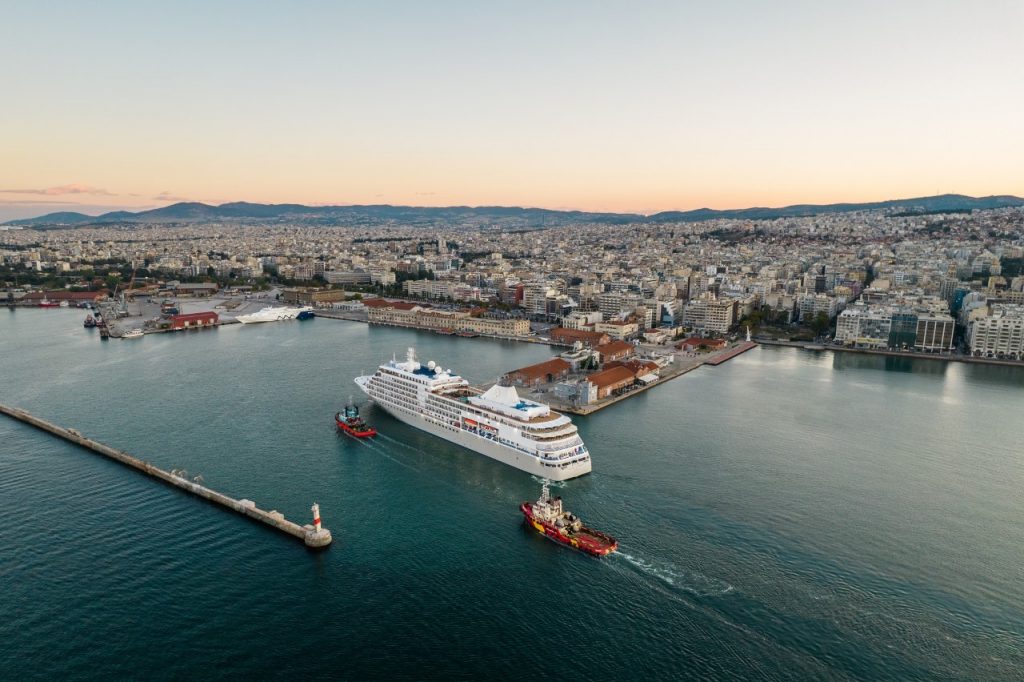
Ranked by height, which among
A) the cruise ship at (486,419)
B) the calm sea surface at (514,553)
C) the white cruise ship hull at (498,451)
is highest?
the cruise ship at (486,419)

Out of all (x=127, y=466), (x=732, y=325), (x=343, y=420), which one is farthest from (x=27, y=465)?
(x=732, y=325)

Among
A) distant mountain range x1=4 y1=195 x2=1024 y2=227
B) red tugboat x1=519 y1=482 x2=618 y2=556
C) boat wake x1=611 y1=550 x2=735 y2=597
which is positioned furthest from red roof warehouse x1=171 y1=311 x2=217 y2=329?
distant mountain range x1=4 y1=195 x2=1024 y2=227

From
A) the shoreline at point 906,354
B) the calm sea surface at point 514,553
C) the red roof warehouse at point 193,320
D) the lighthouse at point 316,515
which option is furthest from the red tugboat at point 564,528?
the red roof warehouse at point 193,320

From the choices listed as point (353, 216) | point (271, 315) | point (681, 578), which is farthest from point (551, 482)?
point (353, 216)

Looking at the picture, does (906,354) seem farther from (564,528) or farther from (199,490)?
(199,490)

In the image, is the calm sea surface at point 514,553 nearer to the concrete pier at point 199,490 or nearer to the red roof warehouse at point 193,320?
the concrete pier at point 199,490

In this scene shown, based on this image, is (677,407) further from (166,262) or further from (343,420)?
(166,262)
